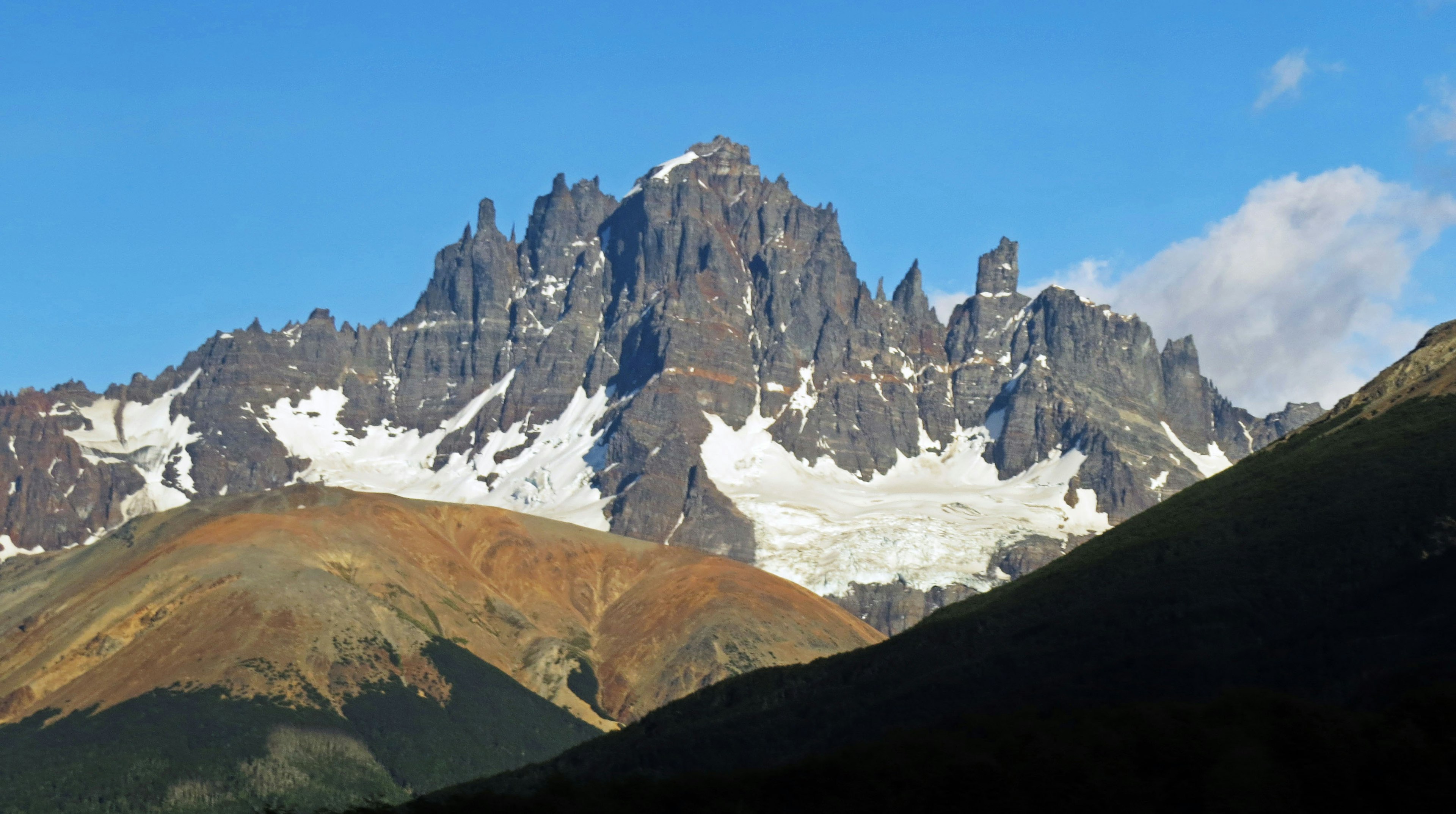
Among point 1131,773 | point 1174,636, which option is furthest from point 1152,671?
point 1131,773

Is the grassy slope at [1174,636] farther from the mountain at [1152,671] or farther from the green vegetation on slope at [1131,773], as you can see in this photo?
the green vegetation on slope at [1131,773]

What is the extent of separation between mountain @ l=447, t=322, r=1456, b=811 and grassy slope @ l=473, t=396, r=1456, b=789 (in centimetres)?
29

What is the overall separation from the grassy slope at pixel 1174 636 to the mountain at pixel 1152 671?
0.96 ft

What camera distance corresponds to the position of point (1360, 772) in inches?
3575

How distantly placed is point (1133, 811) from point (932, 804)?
36.5 feet

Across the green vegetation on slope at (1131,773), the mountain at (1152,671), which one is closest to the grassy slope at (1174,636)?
the mountain at (1152,671)

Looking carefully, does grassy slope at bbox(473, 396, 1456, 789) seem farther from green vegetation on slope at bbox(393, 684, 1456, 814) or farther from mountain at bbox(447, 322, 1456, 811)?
green vegetation on slope at bbox(393, 684, 1456, 814)

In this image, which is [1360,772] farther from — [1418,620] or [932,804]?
[1418,620]

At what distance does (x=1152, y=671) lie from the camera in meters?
161

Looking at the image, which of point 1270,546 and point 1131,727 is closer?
point 1131,727

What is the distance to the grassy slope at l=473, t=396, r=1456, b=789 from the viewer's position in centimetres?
15788

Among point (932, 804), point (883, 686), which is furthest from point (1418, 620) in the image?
point (932, 804)

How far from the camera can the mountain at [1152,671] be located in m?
102

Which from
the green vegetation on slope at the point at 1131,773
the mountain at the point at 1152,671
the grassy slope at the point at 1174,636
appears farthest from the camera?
the grassy slope at the point at 1174,636
